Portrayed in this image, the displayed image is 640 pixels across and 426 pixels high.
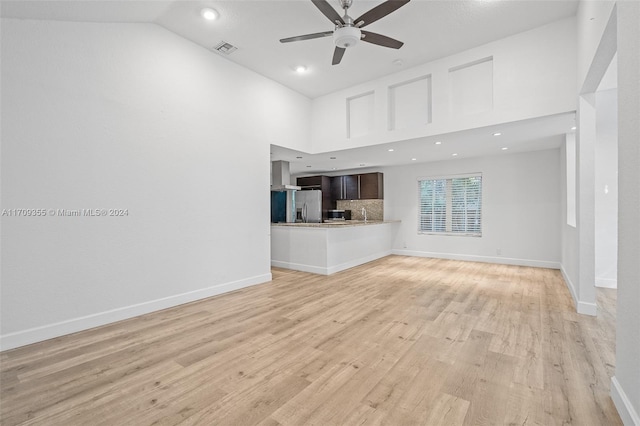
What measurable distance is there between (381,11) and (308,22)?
43.1 inches

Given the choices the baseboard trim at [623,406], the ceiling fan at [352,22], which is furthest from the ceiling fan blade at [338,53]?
the baseboard trim at [623,406]

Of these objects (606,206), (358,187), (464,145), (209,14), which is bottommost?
(606,206)

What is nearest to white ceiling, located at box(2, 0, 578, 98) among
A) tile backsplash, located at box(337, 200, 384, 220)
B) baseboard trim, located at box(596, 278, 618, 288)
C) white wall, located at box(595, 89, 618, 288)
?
white wall, located at box(595, 89, 618, 288)

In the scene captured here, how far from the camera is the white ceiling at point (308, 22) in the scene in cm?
289

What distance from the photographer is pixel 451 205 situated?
703 centimetres

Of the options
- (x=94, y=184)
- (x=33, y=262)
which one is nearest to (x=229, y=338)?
(x=33, y=262)

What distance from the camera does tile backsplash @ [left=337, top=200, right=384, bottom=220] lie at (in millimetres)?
8209

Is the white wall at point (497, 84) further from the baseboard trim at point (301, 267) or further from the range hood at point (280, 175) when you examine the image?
the baseboard trim at point (301, 267)

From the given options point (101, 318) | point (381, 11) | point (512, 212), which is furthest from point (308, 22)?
point (512, 212)

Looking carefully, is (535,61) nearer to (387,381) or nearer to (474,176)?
(474,176)

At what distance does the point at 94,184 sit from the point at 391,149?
456cm

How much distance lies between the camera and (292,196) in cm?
707

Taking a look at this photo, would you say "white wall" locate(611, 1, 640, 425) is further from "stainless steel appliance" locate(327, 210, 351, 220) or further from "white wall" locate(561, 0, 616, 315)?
"stainless steel appliance" locate(327, 210, 351, 220)

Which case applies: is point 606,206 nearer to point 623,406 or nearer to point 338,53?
point 623,406
